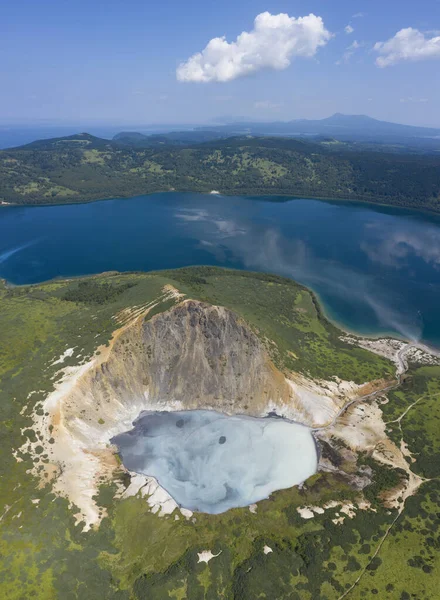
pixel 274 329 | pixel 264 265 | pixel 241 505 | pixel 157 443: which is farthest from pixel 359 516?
pixel 264 265

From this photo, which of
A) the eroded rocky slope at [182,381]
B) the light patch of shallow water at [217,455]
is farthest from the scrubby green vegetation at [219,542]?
the eroded rocky slope at [182,381]

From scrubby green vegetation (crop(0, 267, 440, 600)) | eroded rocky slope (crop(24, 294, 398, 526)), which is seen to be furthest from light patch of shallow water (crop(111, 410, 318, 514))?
scrubby green vegetation (crop(0, 267, 440, 600))

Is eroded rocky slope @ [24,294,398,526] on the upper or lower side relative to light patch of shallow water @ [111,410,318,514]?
upper

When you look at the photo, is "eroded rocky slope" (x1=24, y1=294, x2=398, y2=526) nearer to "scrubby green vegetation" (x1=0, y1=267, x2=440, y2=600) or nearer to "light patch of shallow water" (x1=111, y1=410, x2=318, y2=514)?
"light patch of shallow water" (x1=111, y1=410, x2=318, y2=514)

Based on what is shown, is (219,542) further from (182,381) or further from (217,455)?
(182,381)

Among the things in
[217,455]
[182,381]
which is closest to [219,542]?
[217,455]

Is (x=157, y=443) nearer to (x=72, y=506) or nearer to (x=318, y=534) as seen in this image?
(x=72, y=506)

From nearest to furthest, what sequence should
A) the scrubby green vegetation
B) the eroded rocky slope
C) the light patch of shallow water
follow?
the scrubby green vegetation
the light patch of shallow water
the eroded rocky slope

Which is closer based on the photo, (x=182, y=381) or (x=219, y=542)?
(x=219, y=542)

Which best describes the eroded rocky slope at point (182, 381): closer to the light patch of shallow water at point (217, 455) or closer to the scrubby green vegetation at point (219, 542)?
the light patch of shallow water at point (217, 455)
